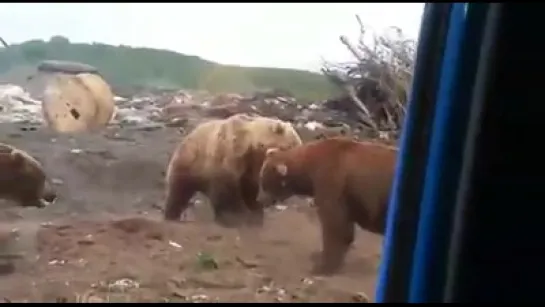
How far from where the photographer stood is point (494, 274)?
29.0 inches

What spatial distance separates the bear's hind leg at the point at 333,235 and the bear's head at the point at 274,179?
5 centimetres

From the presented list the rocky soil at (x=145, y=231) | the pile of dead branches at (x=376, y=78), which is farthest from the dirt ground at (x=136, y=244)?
the pile of dead branches at (x=376, y=78)

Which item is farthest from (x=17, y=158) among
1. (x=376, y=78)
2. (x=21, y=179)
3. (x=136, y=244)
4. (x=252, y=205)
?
(x=376, y=78)

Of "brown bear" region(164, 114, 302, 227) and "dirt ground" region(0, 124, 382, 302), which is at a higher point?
"brown bear" region(164, 114, 302, 227)

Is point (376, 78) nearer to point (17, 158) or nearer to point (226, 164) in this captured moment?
point (226, 164)

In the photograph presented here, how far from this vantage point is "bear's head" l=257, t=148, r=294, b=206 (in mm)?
945

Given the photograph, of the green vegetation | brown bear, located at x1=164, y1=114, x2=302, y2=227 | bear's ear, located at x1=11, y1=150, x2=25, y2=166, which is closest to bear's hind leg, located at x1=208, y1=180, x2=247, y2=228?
brown bear, located at x1=164, y1=114, x2=302, y2=227

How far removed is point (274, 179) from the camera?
95 cm

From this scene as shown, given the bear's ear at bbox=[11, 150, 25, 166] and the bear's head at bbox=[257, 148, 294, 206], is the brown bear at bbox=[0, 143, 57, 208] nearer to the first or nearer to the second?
the bear's ear at bbox=[11, 150, 25, 166]

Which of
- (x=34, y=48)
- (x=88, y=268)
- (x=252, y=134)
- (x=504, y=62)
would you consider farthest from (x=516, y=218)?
(x=34, y=48)

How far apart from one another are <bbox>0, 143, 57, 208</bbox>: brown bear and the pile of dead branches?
0.36 metres

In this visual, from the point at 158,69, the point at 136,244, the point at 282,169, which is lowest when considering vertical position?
the point at 136,244

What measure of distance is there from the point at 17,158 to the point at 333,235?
380 millimetres

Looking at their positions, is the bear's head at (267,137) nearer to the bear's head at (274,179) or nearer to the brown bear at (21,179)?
the bear's head at (274,179)
